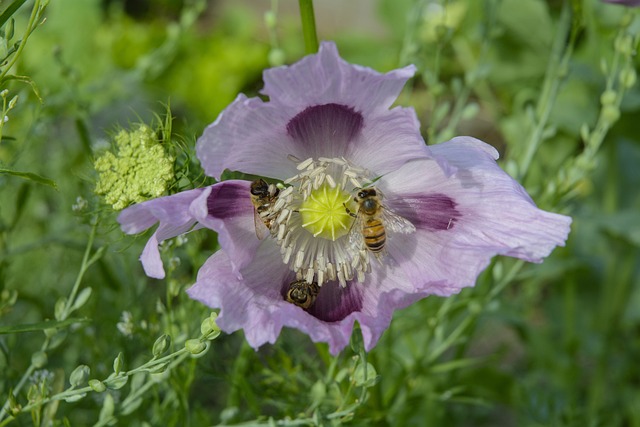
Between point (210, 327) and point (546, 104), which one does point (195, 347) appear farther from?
point (546, 104)

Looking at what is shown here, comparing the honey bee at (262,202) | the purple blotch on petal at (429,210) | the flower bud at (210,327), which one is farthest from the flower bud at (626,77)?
the flower bud at (210,327)

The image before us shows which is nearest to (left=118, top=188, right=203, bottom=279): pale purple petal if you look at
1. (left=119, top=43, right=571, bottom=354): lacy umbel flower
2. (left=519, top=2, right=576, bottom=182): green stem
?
(left=119, top=43, right=571, bottom=354): lacy umbel flower

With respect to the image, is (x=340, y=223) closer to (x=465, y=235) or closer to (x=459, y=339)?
(x=465, y=235)

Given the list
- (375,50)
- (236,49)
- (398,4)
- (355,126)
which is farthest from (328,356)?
(236,49)

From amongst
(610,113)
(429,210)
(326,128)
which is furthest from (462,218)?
(610,113)

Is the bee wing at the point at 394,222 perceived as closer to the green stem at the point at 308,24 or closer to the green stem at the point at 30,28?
the green stem at the point at 308,24

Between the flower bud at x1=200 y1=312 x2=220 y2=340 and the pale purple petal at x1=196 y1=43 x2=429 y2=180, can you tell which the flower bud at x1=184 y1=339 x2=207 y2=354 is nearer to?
the flower bud at x1=200 y1=312 x2=220 y2=340
